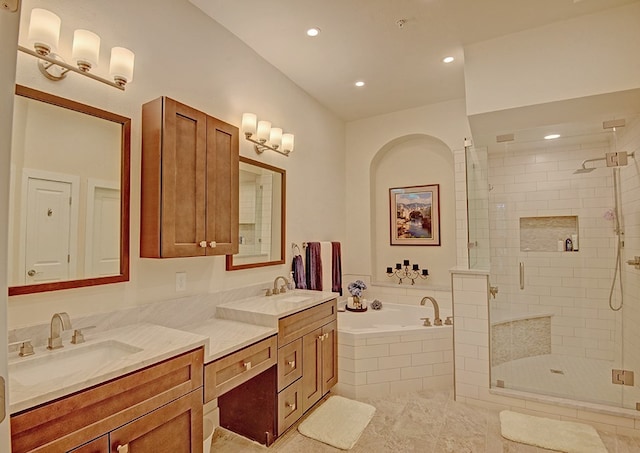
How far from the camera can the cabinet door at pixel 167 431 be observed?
1.28 meters

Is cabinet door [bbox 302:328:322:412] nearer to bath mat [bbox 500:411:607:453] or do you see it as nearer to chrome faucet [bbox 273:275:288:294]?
chrome faucet [bbox 273:275:288:294]

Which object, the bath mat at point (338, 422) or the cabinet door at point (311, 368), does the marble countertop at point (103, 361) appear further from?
the bath mat at point (338, 422)

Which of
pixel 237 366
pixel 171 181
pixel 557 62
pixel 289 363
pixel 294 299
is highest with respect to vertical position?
pixel 557 62

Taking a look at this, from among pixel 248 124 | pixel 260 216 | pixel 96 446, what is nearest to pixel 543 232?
pixel 260 216

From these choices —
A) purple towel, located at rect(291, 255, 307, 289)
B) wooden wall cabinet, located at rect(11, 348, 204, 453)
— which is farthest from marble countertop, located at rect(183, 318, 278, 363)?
purple towel, located at rect(291, 255, 307, 289)

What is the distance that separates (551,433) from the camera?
7.51ft

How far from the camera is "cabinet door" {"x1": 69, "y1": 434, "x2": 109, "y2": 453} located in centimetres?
115

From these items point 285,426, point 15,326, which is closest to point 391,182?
point 285,426

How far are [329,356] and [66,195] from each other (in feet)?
6.94

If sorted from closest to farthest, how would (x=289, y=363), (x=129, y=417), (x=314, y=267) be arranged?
1. (x=129, y=417)
2. (x=289, y=363)
3. (x=314, y=267)

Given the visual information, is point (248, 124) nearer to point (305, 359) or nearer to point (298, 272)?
point (298, 272)

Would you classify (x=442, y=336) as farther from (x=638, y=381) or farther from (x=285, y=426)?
(x=285, y=426)

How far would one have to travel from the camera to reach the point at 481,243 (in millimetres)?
3014

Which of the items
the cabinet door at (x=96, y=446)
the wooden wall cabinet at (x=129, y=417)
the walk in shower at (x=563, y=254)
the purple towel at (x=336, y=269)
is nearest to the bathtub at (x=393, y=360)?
the walk in shower at (x=563, y=254)
